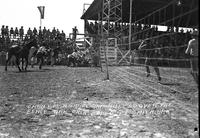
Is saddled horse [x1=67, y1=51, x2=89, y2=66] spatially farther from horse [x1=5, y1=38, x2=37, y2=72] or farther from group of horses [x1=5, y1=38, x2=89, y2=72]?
horse [x1=5, y1=38, x2=37, y2=72]

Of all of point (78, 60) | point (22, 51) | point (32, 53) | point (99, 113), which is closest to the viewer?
point (99, 113)

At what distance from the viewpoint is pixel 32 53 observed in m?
16.9

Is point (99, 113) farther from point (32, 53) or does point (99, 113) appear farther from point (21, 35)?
point (21, 35)

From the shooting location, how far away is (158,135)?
3598mm

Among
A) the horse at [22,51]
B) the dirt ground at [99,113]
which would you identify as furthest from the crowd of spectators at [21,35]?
the dirt ground at [99,113]

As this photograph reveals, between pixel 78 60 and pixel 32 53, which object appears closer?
pixel 32 53

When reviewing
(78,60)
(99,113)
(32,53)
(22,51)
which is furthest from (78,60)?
(99,113)

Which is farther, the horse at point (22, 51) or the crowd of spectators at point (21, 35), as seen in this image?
the crowd of spectators at point (21, 35)

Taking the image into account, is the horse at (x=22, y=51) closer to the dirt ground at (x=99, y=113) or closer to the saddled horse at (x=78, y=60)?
the saddled horse at (x=78, y=60)

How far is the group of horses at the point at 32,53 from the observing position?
14.8m

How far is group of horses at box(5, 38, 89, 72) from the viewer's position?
14.8 metres

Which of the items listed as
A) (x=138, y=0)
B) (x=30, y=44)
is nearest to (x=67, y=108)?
(x=30, y=44)

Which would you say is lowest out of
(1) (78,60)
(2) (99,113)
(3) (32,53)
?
(2) (99,113)

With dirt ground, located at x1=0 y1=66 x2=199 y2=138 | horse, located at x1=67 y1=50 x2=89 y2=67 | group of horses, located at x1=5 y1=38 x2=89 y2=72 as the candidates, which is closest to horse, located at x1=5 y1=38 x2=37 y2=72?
group of horses, located at x1=5 y1=38 x2=89 y2=72
